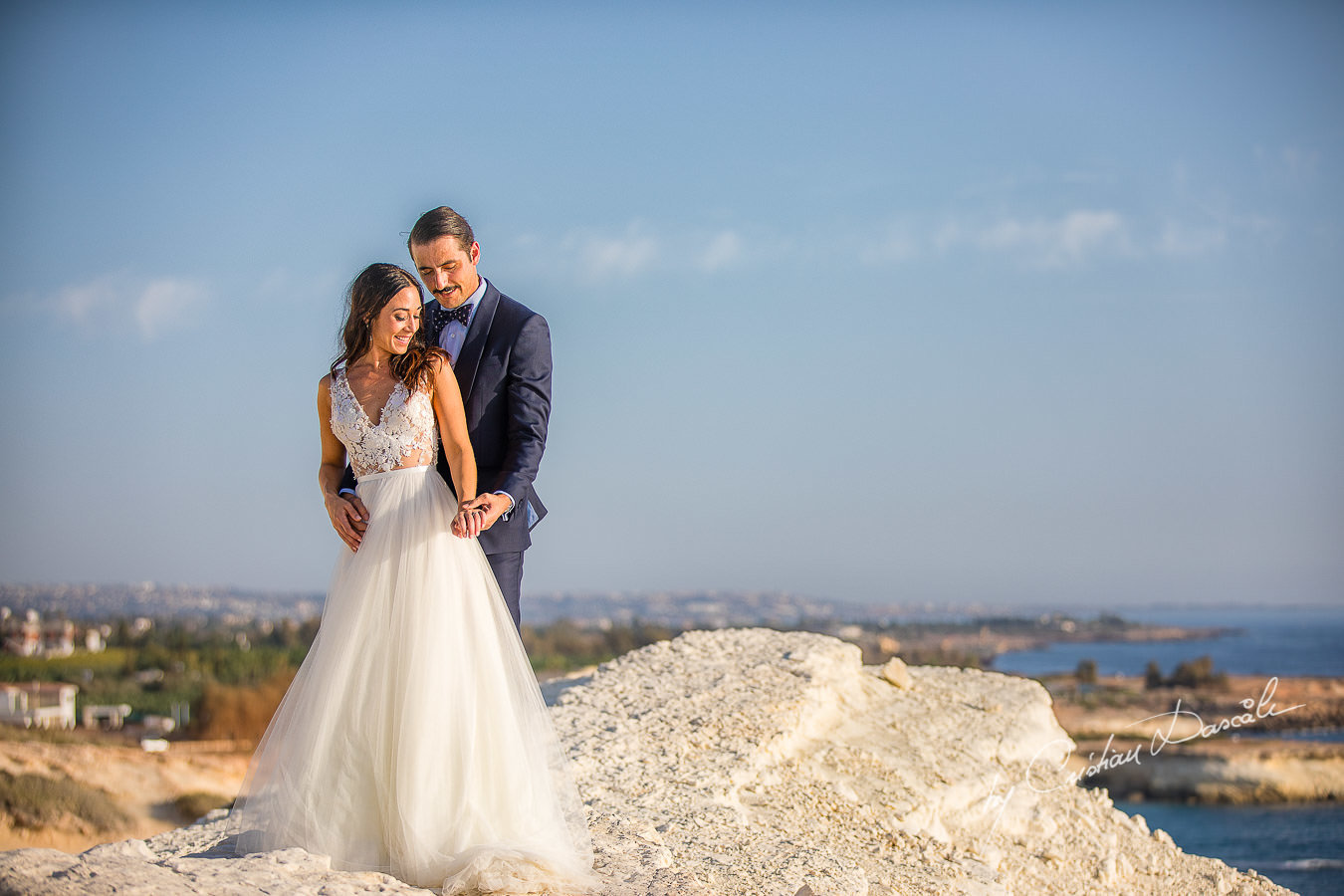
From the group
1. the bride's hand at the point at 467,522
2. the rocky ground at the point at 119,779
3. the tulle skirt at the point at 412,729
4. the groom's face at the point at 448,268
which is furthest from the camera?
the rocky ground at the point at 119,779

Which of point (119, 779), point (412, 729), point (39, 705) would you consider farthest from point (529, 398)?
point (39, 705)

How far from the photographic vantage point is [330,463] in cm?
455

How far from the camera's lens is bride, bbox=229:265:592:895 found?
12.8 ft

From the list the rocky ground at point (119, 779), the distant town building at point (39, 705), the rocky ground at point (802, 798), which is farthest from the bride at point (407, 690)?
the distant town building at point (39, 705)

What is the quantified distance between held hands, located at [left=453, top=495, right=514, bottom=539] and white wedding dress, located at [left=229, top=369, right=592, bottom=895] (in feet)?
0.29

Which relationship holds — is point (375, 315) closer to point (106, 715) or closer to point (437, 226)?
point (437, 226)

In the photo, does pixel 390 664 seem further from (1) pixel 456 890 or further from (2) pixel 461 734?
(1) pixel 456 890

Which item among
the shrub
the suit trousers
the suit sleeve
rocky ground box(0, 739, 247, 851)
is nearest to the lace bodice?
the suit sleeve

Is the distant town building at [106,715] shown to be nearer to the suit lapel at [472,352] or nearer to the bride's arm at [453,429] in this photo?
the suit lapel at [472,352]

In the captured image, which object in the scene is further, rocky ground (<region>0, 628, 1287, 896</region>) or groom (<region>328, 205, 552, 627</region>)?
groom (<region>328, 205, 552, 627</region>)

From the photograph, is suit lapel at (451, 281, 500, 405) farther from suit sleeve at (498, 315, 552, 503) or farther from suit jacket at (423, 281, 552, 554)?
suit sleeve at (498, 315, 552, 503)

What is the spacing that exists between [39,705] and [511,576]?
77.6 ft

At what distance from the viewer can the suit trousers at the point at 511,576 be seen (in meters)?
4.60

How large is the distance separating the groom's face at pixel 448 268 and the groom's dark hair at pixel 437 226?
17 millimetres
